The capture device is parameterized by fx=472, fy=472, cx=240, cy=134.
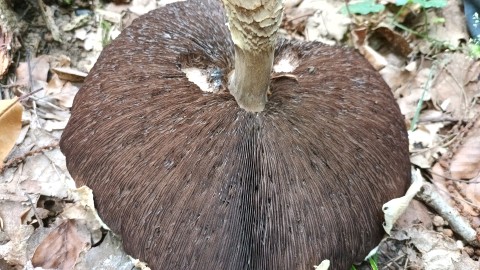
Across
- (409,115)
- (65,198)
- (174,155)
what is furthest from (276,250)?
(409,115)

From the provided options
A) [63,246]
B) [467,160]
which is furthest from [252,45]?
[467,160]

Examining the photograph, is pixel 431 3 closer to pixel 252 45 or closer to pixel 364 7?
pixel 364 7

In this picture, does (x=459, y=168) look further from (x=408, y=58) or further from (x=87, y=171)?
(x=87, y=171)

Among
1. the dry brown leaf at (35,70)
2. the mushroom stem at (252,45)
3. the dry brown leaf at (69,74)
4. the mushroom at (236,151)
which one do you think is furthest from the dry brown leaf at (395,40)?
the dry brown leaf at (35,70)

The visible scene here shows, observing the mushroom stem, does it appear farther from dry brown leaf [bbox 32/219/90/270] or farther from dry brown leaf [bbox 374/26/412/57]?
dry brown leaf [bbox 374/26/412/57]

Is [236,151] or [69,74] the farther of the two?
[69,74]

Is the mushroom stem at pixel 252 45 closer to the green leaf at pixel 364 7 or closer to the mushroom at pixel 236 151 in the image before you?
the mushroom at pixel 236 151
